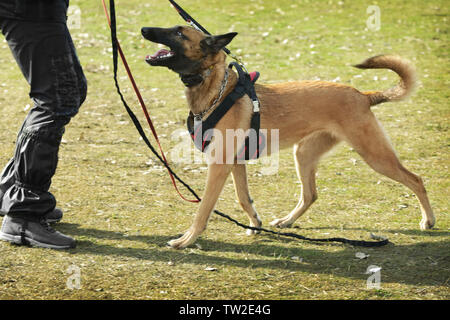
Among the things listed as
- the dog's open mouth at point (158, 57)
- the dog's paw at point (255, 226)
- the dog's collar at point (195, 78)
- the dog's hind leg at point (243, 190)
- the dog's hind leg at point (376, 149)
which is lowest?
the dog's paw at point (255, 226)

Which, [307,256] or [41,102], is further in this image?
[307,256]

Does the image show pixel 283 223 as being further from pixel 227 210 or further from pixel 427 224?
pixel 427 224

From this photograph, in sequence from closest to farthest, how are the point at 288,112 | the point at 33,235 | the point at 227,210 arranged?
the point at 33,235 < the point at 288,112 < the point at 227,210

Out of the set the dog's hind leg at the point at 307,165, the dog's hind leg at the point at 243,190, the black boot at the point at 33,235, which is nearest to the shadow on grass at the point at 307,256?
the black boot at the point at 33,235

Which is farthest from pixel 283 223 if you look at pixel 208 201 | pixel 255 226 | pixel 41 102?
pixel 41 102

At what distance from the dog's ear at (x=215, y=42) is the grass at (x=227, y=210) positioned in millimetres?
1508

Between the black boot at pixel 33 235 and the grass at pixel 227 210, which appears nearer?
the grass at pixel 227 210

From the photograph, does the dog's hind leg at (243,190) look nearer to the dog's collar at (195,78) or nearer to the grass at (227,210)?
the grass at (227,210)

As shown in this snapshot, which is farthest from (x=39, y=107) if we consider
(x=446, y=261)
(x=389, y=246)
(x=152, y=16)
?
(x=152, y=16)

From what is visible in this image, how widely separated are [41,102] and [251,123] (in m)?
1.57

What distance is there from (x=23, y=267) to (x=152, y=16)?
33.6ft

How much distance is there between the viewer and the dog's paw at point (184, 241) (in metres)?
4.27

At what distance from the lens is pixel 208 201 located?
4.23 metres

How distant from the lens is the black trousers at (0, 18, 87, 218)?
154 inches
